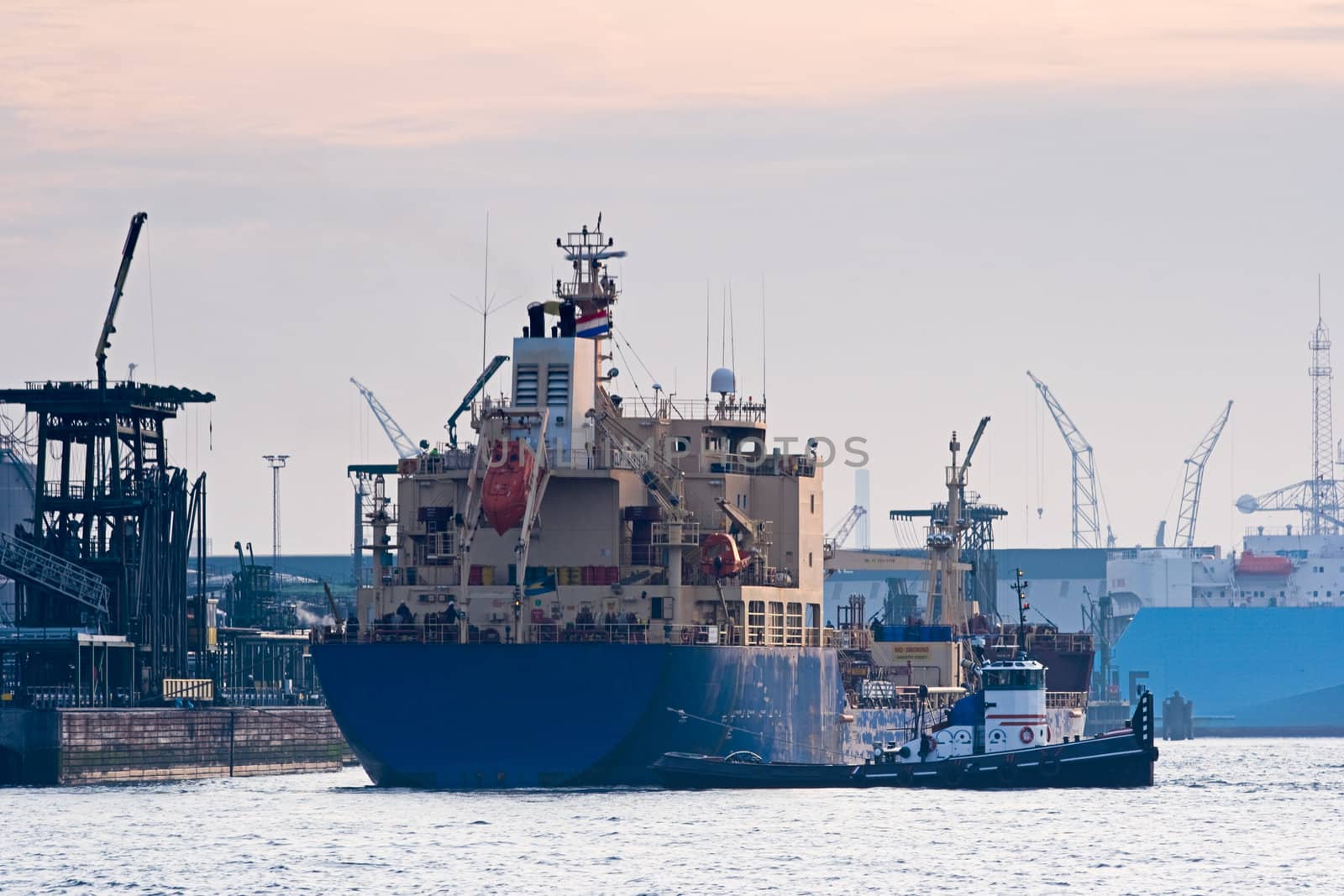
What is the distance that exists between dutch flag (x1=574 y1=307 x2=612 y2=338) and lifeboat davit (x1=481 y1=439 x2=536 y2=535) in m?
9.40

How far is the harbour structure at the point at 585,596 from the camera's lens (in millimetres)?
84188

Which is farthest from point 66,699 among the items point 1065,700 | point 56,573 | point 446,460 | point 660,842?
point 1065,700

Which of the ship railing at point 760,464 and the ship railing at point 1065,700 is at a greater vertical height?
the ship railing at point 760,464

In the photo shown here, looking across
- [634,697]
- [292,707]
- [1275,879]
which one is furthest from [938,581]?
[1275,879]

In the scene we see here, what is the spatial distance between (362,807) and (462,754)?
4021mm

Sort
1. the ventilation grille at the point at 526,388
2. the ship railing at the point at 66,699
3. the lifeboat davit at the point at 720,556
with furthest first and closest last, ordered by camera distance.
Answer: the ship railing at the point at 66,699 < the ventilation grille at the point at 526,388 < the lifeboat davit at the point at 720,556

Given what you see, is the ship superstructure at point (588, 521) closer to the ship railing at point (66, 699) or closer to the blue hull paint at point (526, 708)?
the blue hull paint at point (526, 708)

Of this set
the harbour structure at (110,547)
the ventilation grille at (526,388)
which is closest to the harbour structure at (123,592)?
the harbour structure at (110,547)

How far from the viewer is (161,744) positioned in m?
102

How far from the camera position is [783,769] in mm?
88188

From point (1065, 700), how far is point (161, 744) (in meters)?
41.4

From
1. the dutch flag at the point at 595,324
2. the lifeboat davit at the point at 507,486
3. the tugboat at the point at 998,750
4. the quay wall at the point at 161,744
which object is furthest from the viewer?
the quay wall at the point at 161,744

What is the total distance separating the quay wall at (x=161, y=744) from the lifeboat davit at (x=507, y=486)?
21.3 m

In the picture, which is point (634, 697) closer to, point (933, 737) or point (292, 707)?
point (933, 737)
